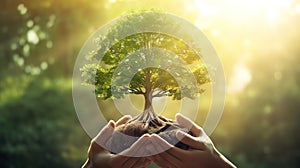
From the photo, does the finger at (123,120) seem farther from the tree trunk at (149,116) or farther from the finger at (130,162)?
the finger at (130,162)

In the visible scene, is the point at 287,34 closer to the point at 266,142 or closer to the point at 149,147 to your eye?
the point at 266,142

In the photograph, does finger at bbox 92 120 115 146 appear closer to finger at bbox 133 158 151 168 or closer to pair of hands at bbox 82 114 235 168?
pair of hands at bbox 82 114 235 168

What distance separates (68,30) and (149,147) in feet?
17.5

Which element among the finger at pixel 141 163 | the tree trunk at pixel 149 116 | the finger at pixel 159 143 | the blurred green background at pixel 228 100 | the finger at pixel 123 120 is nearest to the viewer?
the finger at pixel 159 143

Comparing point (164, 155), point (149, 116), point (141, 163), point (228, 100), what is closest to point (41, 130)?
point (228, 100)

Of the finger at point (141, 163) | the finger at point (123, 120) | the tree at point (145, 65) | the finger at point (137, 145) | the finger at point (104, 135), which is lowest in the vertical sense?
the finger at point (141, 163)

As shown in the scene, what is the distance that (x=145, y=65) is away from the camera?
2.31 metres

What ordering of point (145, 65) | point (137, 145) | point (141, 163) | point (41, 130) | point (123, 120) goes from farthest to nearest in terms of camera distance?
point (41, 130)
point (123, 120)
point (145, 65)
point (141, 163)
point (137, 145)

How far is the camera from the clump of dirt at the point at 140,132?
2.17 meters

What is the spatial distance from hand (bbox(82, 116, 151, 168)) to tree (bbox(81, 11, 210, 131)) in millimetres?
196

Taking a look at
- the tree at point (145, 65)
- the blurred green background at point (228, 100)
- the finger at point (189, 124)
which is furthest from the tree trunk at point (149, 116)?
the blurred green background at point (228, 100)

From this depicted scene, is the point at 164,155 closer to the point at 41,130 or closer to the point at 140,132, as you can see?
the point at 140,132

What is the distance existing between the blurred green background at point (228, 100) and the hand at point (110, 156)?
4965 mm

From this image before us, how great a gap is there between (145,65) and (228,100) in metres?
6.56
